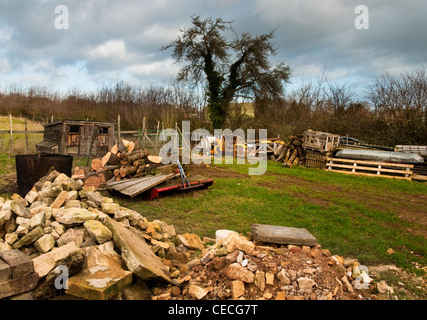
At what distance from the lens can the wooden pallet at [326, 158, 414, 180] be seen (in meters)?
12.8

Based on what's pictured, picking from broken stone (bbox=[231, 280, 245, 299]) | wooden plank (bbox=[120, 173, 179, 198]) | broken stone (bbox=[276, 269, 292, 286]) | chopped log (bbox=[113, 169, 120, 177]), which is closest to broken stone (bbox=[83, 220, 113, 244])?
broken stone (bbox=[231, 280, 245, 299])

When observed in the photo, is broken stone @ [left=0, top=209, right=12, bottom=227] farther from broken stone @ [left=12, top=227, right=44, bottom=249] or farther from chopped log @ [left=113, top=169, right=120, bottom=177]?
chopped log @ [left=113, top=169, right=120, bottom=177]

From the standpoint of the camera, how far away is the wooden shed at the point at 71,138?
595 inches

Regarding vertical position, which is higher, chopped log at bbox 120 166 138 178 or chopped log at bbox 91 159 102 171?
chopped log at bbox 91 159 102 171

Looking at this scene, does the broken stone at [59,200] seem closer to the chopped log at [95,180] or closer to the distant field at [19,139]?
the chopped log at [95,180]

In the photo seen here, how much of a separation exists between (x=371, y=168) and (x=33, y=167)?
13971 millimetres

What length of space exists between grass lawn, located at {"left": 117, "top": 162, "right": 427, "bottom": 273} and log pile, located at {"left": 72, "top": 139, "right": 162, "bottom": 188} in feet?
5.36

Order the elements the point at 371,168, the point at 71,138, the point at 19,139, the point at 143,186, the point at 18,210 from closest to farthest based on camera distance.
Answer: the point at 18,210 < the point at 143,186 < the point at 371,168 < the point at 71,138 < the point at 19,139

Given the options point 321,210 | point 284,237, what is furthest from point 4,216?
point 321,210

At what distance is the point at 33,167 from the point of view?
282 inches

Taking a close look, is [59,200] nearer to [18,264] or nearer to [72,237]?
[72,237]

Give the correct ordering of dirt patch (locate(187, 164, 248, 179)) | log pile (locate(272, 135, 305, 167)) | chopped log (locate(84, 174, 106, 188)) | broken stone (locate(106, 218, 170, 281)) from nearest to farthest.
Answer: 1. broken stone (locate(106, 218, 170, 281))
2. chopped log (locate(84, 174, 106, 188))
3. dirt patch (locate(187, 164, 248, 179))
4. log pile (locate(272, 135, 305, 167))

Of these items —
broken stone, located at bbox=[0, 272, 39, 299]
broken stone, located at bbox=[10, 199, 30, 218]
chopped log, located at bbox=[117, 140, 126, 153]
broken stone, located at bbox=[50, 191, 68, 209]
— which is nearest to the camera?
broken stone, located at bbox=[0, 272, 39, 299]
